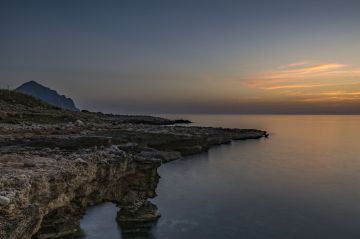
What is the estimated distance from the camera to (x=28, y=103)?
101250 mm

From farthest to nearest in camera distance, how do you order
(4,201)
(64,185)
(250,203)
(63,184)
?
(250,203) < (64,185) < (63,184) < (4,201)

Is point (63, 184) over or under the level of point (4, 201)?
under

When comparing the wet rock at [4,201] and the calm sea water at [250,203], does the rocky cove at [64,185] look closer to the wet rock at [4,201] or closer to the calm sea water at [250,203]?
the wet rock at [4,201]

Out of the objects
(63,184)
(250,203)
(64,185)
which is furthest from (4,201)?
(250,203)

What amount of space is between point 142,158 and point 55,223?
977 cm

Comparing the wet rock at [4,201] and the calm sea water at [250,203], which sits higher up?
the wet rock at [4,201]

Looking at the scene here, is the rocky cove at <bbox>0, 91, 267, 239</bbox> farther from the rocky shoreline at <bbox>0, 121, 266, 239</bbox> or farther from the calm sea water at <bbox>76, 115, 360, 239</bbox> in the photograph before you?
the calm sea water at <bbox>76, 115, 360, 239</bbox>

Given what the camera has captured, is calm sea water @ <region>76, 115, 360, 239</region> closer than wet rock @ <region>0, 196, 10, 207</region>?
No

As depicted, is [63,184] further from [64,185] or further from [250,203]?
[250,203]

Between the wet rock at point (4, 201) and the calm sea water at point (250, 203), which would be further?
the calm sea water at point (250, 203)

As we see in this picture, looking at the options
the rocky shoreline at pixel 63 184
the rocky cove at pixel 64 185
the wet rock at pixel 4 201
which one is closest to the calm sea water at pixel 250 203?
the rocky cove at pixel 64 185

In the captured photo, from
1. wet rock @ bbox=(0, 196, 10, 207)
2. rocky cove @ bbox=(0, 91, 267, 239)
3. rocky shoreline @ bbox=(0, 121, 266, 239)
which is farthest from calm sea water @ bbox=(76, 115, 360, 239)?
wet rock @ bbox=(0, 196, 10, 207)

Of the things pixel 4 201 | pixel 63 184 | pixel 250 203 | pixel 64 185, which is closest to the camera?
pixel 4 201

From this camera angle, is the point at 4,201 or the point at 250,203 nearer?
the point at 4,201
